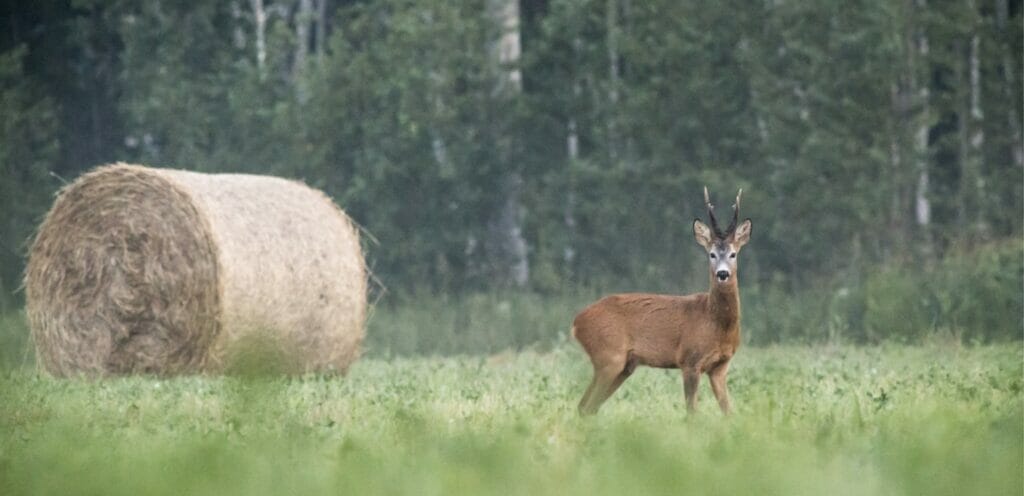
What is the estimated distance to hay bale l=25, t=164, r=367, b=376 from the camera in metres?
14.7

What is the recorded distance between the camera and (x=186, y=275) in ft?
48.9

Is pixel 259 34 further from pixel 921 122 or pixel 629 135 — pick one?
pixel 921 122

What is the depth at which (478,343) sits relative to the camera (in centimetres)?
2016

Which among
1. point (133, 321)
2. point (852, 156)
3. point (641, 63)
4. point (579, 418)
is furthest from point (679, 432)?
point (641, 63)

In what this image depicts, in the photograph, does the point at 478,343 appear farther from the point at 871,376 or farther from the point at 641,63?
the point at 871,376

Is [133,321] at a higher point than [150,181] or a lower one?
lower

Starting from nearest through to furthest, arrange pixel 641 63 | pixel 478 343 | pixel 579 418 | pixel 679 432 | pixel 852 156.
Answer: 1. pixel 679 432
2. pixel 579 418
3. pixel 478 343
4. pixel 852 156
5. pixel 641 63

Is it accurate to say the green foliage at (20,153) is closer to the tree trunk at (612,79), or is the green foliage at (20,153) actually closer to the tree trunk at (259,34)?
the tree trunk at (259,34)

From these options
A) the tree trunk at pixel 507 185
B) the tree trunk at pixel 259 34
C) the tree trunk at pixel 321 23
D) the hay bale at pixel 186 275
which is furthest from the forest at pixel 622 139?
the hay bale at pixel 186 275

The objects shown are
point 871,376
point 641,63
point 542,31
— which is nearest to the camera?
point 871,376

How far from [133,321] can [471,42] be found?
11.4m

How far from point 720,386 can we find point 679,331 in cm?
43

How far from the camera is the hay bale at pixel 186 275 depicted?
1474 centimetres

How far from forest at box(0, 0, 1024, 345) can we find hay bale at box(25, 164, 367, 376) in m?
6.42
